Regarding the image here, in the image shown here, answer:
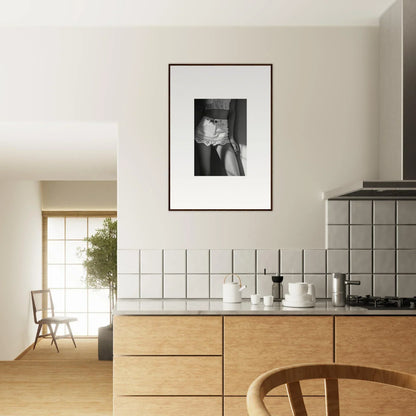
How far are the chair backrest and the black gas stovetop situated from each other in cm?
609

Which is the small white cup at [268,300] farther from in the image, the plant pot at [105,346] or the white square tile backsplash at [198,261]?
the plant pot at [105,346]

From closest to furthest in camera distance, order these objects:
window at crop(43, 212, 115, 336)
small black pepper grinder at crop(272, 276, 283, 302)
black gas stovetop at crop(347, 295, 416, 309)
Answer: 1. black gas stovetop at crop(347, 295, 416, 309)
2. small black pepper grinder at crop(272, 276, 283, 302)
3. window at crop(43, 212, 115, 336)

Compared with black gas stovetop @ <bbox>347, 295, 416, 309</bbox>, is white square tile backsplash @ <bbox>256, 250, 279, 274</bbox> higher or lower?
higher

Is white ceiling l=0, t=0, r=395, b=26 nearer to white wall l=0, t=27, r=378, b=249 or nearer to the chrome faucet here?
white wall l=0, t=27, r=378, b=249

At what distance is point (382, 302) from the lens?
294 centimetres

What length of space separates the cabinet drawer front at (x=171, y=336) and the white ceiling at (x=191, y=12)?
67.9 inches

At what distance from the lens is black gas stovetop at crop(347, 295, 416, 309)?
2.87 meters

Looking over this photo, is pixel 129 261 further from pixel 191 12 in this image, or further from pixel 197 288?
pixel 191 12

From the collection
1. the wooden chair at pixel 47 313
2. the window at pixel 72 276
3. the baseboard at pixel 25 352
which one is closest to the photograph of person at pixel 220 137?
the baseboard at pixel 25 352

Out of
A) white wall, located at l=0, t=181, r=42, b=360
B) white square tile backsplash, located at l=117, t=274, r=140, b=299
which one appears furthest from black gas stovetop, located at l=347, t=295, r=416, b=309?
white wall, located at l=0, t=181, r=42, b=360

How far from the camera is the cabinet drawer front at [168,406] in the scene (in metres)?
2.74

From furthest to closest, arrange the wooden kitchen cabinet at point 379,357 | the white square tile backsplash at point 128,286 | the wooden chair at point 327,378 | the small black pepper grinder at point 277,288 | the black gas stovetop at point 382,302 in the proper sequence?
1. the white square tile backsplash at point 128,286
2. the small black pepper grinder at point 277,288
3. the black gas stovetop at point 382,302
4. the wooden kitchen cabinet at point 379,357
5. the wooden chair at point 327,378

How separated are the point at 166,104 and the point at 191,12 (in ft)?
1.81

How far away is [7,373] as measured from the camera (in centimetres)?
439
